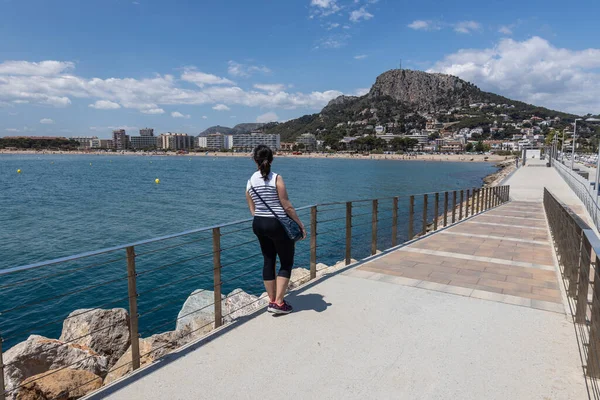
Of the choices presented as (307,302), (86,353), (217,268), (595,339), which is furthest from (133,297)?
(595,339)

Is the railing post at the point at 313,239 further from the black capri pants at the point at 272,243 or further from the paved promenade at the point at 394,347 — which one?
the black capri pants at the point at 272,243

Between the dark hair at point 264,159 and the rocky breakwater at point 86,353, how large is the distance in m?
1.44

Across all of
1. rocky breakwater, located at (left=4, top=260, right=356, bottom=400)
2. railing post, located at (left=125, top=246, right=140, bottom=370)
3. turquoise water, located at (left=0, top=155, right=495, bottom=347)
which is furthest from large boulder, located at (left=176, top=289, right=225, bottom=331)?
railing post, located at (left=125, top=246, right=140, bottom=370)

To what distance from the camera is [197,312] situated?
281 inches

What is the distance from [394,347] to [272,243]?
1518mm

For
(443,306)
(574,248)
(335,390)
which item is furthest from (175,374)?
(574,248)

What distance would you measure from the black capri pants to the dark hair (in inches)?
17.9

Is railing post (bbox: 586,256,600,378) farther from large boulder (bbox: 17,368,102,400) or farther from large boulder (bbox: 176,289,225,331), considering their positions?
large boulder (bbox: 176,289,225,331)

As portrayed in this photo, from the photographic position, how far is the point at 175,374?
3184 millimetres

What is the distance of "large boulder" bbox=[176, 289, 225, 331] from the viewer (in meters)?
6.45

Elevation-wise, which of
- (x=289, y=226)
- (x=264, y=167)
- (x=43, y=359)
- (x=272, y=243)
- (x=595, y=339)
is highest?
(x=264, y=167)

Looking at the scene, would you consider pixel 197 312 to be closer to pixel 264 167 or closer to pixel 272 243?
pixel 272 243

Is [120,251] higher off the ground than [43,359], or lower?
lower

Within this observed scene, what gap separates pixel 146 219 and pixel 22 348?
59.9ft
